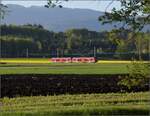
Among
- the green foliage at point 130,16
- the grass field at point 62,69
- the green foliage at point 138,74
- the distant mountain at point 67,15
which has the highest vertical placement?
the distant mountain at point 67,15

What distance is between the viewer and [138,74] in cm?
1484

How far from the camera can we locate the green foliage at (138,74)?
1472 cm

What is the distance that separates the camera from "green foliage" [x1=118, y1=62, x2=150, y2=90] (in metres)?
14.7

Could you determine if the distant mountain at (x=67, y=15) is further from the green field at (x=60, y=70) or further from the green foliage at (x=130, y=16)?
the green field at (x=60, y=70)

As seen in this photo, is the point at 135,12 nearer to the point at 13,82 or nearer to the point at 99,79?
the point at 13,82

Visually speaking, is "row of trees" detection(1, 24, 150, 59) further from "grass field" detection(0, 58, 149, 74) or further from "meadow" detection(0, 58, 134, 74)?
"meadow" detection(0, 58, 134, 74)

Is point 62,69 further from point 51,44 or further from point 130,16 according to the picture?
point 51,44

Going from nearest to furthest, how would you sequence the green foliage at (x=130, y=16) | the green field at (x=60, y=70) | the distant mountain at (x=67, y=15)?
the green foliage at (x=130, y=16) < the distant mountain at (x=67, y=15) < the green field at (x=60, y=70)

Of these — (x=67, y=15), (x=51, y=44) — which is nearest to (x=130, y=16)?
(x=51, y=44)

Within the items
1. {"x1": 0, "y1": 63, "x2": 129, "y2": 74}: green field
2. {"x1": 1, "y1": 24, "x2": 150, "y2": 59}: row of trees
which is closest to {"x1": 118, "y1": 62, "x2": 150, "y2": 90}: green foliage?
{"x1": 0, "y1": 63, "x2": 129, "y2": 74}: green field

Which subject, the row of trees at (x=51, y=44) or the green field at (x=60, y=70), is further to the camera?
the row of trees at (x=51, y=44)

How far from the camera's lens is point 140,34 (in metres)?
14.9

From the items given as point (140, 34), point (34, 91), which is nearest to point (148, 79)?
point (140, 34)

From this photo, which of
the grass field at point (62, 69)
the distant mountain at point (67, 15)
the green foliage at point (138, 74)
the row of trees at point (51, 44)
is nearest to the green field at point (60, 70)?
the grass field at point (62, 69)
